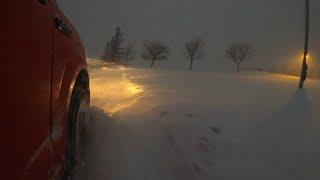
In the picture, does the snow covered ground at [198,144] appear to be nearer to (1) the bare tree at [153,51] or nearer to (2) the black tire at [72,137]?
(2) the black tire at [72,137]

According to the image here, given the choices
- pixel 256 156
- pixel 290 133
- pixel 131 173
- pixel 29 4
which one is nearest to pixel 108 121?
pixel 131 173

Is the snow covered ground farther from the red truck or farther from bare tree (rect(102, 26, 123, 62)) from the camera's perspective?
bare tree (rect(102, 26, 123, 62))

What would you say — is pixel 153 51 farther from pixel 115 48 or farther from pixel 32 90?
pixel 32 90

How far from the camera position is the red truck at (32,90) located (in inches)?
56.2

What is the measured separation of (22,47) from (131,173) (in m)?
2.40

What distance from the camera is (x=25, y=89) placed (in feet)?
5.21

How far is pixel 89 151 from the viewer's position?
397 cm

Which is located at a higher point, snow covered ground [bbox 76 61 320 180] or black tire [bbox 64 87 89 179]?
black tire [bbox 64 87 89 179]

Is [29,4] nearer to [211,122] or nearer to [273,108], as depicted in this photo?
[211,122]

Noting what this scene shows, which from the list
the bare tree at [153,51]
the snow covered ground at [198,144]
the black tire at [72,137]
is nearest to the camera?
the black tire at [72,137]

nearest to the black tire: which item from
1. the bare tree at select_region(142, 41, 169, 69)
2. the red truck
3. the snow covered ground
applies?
the red truck

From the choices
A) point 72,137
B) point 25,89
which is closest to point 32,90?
point 25,89

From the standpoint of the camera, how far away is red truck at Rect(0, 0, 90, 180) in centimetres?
143

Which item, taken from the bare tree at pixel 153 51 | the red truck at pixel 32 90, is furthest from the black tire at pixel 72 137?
the bare tree at pixel 153 51
